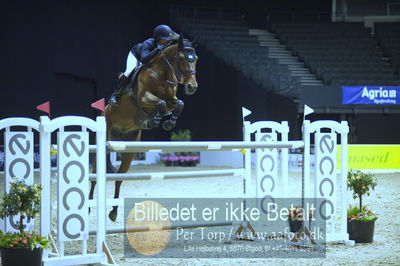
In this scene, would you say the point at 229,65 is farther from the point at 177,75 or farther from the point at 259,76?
the point at 177,75

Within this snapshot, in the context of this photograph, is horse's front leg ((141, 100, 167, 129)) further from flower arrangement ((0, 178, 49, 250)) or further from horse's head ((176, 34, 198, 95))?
flower arrangement ((0, 178, 49, 250))

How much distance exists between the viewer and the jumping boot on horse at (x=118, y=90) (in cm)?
630

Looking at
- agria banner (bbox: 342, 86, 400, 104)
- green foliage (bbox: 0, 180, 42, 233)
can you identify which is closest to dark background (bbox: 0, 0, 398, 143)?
agria banner (bbox: 342, 86, 400, 104)

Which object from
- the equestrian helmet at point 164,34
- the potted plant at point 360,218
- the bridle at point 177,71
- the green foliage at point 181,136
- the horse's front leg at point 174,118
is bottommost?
the potted plant at point 360,218

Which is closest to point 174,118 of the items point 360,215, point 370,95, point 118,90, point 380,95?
point 118,90

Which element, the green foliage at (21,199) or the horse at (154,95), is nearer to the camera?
the green foliage at (21,199)

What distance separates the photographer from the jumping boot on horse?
630cm

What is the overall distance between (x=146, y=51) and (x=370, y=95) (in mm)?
10512

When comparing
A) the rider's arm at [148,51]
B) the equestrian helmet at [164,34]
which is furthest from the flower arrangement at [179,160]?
the equestrian helmet at [164,34]

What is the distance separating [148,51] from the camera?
20.9 ft

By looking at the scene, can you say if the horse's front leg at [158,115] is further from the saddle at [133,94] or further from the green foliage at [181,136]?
the green foliage at [181,136]

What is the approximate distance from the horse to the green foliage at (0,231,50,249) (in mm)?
1781

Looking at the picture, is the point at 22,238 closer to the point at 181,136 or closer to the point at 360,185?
the point at 360,185

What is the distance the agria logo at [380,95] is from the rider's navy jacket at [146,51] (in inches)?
402
